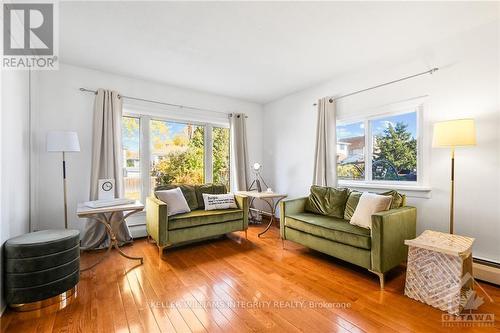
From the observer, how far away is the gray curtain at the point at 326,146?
3594 millimetres

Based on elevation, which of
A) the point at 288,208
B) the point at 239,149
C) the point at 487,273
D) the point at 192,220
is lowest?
the point at 487,273

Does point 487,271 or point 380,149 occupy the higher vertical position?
point 380,149

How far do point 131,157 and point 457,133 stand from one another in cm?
416

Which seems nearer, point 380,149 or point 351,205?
point 351,205

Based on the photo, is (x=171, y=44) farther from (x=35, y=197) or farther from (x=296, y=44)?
(x=35, y=197)

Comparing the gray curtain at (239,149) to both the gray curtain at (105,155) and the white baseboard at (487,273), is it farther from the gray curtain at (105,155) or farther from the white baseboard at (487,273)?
the white baseboard at (487,273)

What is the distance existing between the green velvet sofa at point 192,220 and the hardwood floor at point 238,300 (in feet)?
0.95

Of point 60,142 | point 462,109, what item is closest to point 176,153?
point 60,142

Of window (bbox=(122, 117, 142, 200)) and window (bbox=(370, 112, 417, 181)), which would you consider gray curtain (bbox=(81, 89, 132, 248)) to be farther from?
window (bbox=(370, 112, 417, 181))

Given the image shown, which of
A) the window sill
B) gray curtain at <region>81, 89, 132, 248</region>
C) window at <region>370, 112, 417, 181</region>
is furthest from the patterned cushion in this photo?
window at <region>370, 112, 417, 181</region>

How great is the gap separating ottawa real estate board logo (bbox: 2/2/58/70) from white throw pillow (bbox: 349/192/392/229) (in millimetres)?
3507

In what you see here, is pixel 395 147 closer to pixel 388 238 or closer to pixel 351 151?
pixel 351 151

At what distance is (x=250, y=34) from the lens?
241cm

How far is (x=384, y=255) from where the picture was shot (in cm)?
216
